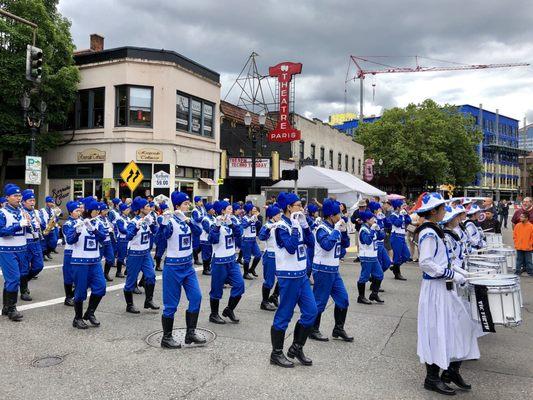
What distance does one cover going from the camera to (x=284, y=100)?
99.1ft

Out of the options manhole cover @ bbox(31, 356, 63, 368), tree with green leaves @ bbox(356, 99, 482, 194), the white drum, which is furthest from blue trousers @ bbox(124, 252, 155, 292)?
tree with green leaves @ bbox(356, 99, 482, 194)

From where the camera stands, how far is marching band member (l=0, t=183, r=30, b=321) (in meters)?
6.99

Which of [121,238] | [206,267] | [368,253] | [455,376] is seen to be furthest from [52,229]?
[455,376]

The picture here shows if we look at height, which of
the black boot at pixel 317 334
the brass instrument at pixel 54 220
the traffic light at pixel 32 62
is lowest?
the black boot at pixel 317 334

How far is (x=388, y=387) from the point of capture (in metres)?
4.61

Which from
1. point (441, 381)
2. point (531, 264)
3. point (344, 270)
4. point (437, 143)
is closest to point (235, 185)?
point (344, 270)

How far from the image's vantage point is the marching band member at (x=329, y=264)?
5.71 metres

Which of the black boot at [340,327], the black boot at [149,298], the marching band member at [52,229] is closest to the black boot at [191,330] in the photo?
the black boot at [340,327]

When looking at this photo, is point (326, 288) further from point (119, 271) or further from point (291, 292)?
point (119, 271)

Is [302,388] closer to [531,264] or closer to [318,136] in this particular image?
[531,264]

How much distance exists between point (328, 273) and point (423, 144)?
1880 inches

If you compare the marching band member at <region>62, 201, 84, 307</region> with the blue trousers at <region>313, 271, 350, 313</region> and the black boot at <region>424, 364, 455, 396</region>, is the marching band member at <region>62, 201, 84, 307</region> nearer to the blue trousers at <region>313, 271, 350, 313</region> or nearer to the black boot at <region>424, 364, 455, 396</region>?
the blue trousers at <region>313, 271, 350, 313</region>

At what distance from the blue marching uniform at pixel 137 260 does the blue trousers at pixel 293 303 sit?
3177mm

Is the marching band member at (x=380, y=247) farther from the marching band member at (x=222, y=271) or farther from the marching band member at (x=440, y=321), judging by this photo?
the marching band member at (x=440, y=321)
